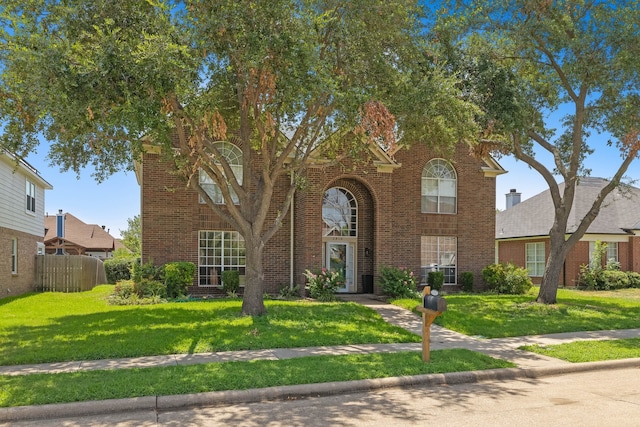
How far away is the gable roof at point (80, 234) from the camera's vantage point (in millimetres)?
44094

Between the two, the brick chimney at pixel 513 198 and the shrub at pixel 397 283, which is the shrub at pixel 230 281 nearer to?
the shrub at pixel 397 283

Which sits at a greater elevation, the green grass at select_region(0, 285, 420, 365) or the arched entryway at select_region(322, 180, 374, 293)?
the arched entryway at select_region(322, 180, 374, 293)

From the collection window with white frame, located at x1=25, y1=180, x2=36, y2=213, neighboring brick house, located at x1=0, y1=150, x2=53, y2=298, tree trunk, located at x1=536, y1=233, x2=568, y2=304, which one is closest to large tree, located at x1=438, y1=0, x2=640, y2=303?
tree trunk, located at x1=536, y1=233, x2=568, y2=304

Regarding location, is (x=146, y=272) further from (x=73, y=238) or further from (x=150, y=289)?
(x=73, y=238)

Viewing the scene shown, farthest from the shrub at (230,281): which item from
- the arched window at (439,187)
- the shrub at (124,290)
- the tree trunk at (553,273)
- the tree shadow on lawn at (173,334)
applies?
the tree trunk at (553,273)

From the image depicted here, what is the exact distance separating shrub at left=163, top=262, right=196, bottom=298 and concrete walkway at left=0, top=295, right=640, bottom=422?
8.61 metres

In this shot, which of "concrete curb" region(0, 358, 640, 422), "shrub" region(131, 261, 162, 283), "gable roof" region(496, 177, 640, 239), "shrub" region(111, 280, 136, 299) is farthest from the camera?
"gable roof" region(496, 177, 640, 239)

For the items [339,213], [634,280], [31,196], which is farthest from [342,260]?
[634,280]

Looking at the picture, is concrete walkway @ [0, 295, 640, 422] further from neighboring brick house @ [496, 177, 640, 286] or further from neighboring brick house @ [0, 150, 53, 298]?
neighboring brick house @ [496, 177, 640, 286]

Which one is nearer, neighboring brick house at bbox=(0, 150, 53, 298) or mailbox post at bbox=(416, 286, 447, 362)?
mailbox post at bbox=(416, 286, 447, 362)

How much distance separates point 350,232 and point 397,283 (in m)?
3.20

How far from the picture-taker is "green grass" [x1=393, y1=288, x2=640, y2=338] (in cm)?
1280

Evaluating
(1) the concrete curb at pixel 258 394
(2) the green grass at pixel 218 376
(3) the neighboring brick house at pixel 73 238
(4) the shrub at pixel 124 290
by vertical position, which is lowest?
(1) the concrete curb at pixel 258 394

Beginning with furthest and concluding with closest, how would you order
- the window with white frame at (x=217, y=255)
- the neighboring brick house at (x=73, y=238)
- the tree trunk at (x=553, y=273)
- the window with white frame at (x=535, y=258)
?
1. the neighboring brick house at (x=73, y=238)
2. the window with white frame at (x=535, y=258)
3. the window with white frame at (x=217, y=255)
4. the tree trunk at (x=553, y=273)
